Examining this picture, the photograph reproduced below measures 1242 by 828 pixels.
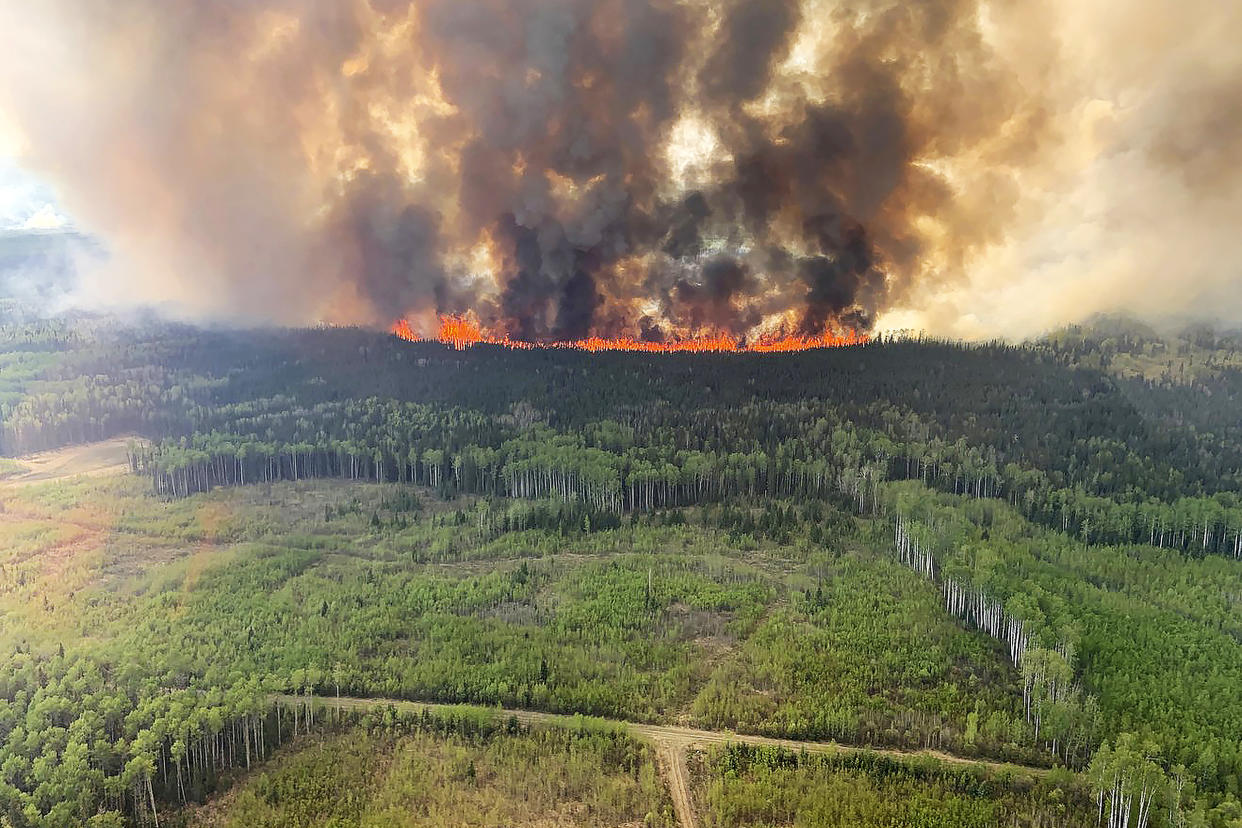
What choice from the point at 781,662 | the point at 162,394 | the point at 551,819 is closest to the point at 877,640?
the point at 781,662

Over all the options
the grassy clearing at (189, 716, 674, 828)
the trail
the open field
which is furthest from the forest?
the open field

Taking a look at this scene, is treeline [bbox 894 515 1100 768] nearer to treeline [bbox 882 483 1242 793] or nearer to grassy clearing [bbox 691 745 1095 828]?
treeline [bbox 882 483 1242 793]

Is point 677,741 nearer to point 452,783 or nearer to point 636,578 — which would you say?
point 452,783

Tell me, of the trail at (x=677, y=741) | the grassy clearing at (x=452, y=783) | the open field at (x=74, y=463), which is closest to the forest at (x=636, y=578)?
the grassy clearing at (x=452, y=783)

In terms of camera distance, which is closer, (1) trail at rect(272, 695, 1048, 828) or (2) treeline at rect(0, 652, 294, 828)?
(2) treeline at rect(0, 652, 294, 828)

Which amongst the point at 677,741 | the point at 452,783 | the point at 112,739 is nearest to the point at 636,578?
the point at 677,741
